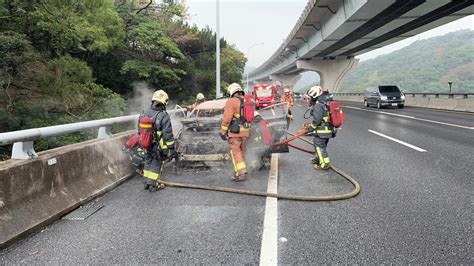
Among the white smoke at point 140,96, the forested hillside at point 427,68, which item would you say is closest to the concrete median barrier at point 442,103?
the white smoke at point 140,96

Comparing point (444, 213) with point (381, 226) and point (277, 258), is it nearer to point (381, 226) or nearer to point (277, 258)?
point (381, 226)

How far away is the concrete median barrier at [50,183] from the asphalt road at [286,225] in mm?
180

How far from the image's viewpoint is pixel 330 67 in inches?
1688

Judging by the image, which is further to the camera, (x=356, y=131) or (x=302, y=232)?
(x=356, y=131)

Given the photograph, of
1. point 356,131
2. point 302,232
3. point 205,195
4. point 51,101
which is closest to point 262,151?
point 205,195

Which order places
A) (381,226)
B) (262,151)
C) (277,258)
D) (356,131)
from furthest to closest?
(356,131), (262,151), (381,226), (277,258)

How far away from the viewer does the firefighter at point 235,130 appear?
5457mm

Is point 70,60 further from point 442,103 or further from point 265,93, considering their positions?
point 442,103

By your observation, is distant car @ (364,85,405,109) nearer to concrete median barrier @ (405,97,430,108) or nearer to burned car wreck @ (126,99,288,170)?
concrete median barrier @ (405,97,430,108)

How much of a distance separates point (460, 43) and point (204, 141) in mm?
118019

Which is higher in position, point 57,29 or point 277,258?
point 57,29

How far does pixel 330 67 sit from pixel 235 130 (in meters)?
40.2

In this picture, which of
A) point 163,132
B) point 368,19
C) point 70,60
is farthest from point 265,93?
point 163,132

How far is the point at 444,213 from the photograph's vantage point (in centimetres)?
384
